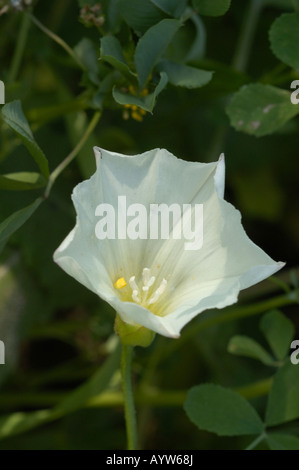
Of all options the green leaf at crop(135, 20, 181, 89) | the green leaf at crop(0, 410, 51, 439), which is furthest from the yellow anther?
the green leaf at crop(0, 410, 51, 439)

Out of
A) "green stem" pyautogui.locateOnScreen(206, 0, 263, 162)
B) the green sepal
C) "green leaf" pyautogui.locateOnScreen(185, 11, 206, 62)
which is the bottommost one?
the green sepal

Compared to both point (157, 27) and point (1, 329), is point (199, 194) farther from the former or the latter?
point (1, 329)

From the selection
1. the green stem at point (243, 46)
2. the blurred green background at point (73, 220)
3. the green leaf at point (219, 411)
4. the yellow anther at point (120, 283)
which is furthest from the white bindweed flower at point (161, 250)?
the green stem at point (243, 46)

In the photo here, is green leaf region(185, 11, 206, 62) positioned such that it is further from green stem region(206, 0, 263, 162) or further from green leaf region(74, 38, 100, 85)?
green stem region(206, 0, 263, 162)

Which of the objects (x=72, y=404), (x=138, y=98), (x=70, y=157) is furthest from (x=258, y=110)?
(x=72, y=404)

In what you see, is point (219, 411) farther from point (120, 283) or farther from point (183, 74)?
point (183, 74)

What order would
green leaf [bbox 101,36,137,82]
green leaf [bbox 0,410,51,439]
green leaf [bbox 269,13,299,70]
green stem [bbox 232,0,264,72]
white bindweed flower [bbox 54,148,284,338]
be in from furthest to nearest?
1. green stem [bbox 232,0,264,72]
2. green leaf [bbox 0,410,51,439]
3. green leaf [bbox 269,13,299,70]
4. green leaf [bbox 101,36,137,82]
5. white bindweed flower [bbox 54,148,284,338]
